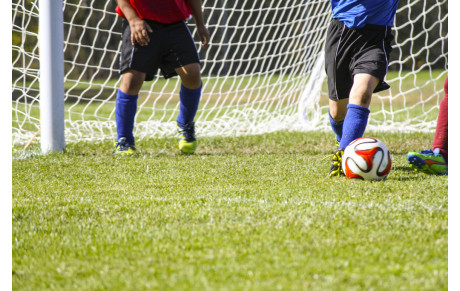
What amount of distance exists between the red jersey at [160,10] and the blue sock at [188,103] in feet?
1.87

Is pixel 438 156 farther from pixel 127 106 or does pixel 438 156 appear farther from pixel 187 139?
pixel 127 106

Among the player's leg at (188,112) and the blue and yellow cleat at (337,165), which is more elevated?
the blue and yellow cleat at (337,165)

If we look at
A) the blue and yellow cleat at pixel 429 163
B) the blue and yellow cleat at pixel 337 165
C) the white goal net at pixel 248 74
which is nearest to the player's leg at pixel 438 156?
the blue and yellow cleat at pixel 429 163

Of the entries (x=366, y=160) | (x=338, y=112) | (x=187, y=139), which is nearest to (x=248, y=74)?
(x=187, y=139)

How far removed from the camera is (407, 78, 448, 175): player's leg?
3.38 m

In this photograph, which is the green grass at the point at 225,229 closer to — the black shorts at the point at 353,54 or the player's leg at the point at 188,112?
the black shorts at the point at 353,54

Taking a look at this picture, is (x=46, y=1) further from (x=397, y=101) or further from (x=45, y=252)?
(x=397, y=101)

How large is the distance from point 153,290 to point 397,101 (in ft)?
28.8

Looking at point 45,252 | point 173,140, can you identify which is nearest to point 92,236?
point 45,252

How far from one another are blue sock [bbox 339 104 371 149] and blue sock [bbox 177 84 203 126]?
1573mm

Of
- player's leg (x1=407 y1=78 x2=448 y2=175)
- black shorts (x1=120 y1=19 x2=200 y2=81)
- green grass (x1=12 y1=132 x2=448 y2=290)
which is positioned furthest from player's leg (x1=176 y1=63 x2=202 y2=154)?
player's leg (x1=407 y1=78 x2=448 y2=175)

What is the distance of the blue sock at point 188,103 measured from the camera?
182 inches

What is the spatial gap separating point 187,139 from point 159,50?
735 millimetres
